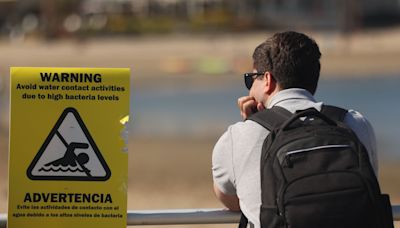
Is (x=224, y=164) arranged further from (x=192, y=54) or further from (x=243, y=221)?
(x=192, y=54)

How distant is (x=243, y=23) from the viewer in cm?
5244

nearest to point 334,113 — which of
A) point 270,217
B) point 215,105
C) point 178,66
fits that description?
point 270,217

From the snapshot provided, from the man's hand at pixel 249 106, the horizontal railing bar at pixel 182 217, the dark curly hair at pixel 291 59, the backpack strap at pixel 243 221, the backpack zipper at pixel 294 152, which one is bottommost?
the horizontal railing bar at pixel 182 217

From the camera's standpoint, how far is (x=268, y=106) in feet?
11.5

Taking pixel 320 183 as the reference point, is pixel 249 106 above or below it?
above

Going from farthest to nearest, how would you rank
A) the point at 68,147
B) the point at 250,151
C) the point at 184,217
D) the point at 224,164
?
the point at 184,217 < the point at 68,147 < the point at 224,164 < the point at 250,151

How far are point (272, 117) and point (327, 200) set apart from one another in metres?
0.38

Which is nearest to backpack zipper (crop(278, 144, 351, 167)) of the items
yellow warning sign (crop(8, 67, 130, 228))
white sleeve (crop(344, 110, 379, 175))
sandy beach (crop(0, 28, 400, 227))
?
white sleeve (crop(344, 110, 379, 175))

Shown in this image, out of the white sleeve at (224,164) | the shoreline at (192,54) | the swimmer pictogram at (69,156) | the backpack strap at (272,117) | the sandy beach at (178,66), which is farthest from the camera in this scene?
the shoreline at (192,54)

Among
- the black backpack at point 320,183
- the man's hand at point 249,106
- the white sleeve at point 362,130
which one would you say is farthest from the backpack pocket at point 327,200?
the man's hand at point 249,106

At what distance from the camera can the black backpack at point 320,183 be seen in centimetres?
311

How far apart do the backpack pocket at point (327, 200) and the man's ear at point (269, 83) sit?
464mm

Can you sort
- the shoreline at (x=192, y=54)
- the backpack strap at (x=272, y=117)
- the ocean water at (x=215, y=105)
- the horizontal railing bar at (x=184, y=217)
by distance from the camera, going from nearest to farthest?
the backpack strap at (x=272, y=117) < the horizontal railing bar at (x=184, y=217) < the ocean water at (x=215, y=105) < the shoreline at (x=192, y=54)

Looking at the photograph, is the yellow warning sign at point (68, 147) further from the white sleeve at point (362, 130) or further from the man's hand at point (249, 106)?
the white sleeve at point (362, 130)
